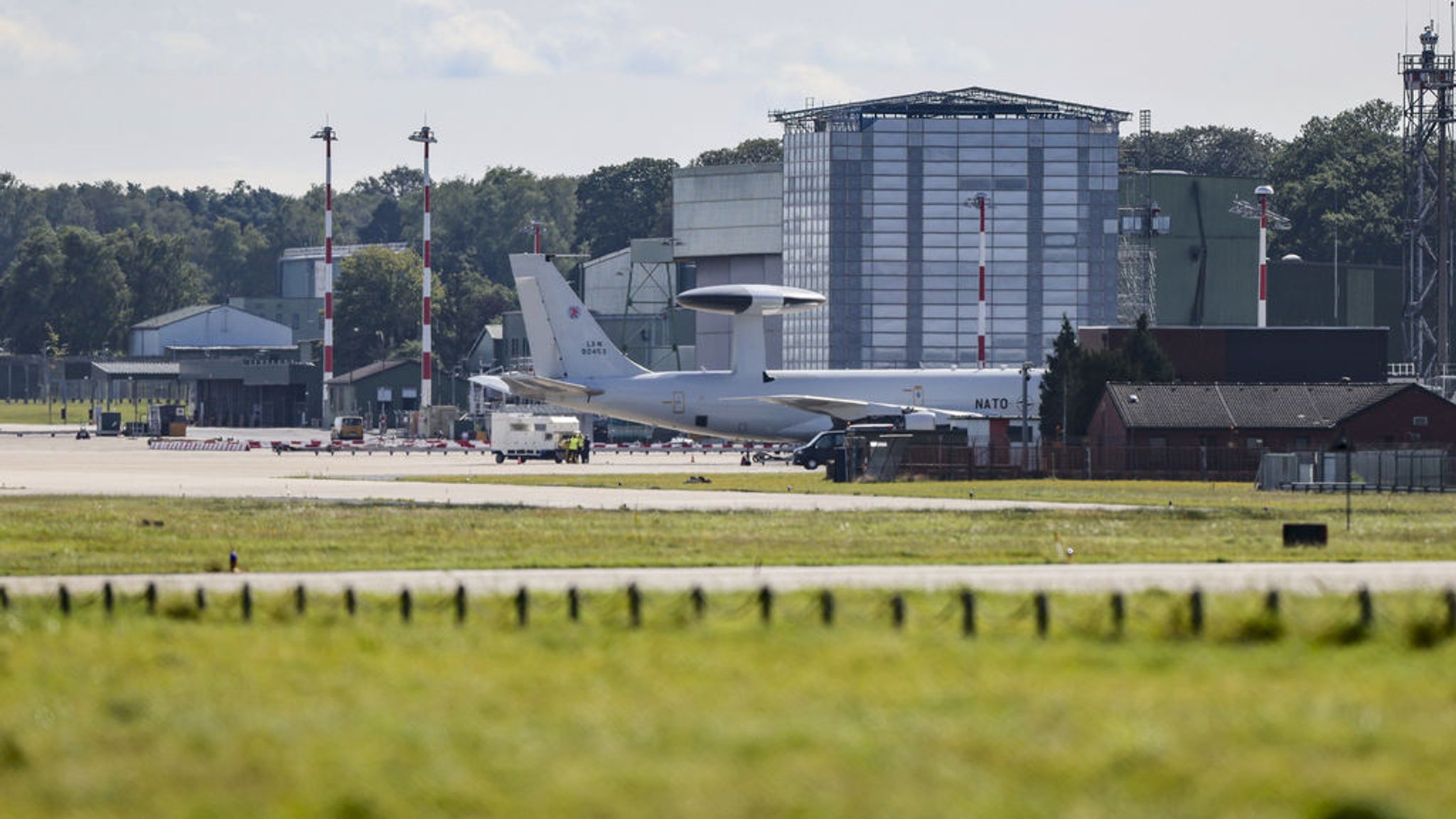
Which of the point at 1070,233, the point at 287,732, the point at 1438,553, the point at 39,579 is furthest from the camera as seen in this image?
the point at 1070,233

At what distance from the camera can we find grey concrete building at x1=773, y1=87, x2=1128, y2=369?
166875 mm

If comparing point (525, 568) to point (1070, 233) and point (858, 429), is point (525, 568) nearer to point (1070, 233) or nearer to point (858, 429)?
point (858, 429)

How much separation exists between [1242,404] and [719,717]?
251 ft

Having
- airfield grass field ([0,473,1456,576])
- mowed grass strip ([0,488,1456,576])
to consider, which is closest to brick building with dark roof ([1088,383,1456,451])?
airfield grass field ([0,473,1456,576])

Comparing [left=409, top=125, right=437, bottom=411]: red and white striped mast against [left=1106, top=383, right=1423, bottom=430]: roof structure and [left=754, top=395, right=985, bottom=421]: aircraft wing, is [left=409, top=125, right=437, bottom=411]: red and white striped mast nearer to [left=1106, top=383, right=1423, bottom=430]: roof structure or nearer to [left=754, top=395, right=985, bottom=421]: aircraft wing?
[left=754, top=395, right=985, bottom=421]: aircraft wing

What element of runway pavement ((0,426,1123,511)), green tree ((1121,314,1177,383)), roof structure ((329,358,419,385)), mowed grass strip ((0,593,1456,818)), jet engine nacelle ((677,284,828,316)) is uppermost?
jet engine nacelle ((677,284,828,316))

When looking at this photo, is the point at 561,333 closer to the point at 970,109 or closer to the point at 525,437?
the point at 525,437

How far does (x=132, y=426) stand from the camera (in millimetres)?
168750

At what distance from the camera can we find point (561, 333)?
111m

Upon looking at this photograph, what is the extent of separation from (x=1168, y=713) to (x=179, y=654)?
12.9 m

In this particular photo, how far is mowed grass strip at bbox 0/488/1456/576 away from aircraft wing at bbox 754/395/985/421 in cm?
4014

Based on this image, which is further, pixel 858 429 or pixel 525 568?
pixel 858 429

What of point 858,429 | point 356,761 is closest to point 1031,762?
point 356,761

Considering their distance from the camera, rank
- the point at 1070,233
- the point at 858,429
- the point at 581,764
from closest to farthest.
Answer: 1. the point at 581,764
2. the point at 858,429
3. the point at 1070,233
